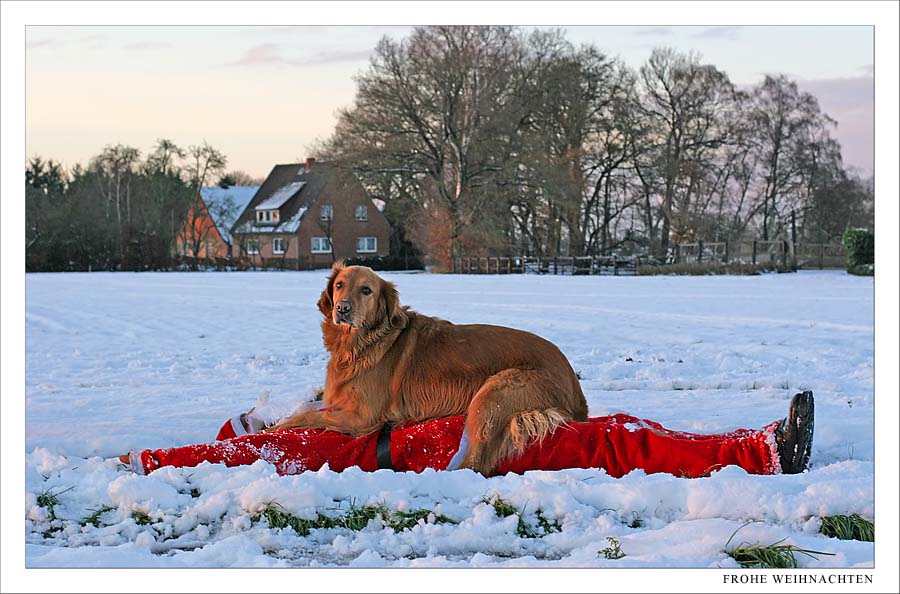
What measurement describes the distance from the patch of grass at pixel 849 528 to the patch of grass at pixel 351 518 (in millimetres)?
1637

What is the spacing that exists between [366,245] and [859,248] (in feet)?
95.4

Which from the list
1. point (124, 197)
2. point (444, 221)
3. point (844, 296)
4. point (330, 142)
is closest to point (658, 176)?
point (444, 221)

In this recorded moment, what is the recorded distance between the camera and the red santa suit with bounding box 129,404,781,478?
14.8 ft

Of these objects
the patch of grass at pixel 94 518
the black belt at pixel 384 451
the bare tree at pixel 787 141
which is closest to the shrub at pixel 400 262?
the bare tree at pixel 787 141

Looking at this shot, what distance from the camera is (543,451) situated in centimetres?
461

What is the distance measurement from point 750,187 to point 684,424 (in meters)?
38.8

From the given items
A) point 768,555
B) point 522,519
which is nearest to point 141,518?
point 522,519

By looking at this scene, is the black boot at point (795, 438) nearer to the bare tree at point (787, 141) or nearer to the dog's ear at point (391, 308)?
the dog's ear at point (391, 308)

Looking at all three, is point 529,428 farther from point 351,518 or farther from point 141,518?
point 141,518

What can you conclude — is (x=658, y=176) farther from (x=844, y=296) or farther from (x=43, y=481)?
(x=43, y=481)

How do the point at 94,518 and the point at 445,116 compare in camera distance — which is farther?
the point at 445,116

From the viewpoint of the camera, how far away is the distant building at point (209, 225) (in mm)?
53688

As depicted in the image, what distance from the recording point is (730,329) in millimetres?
12531

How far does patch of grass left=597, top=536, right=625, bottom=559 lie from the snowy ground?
0.08 ft
